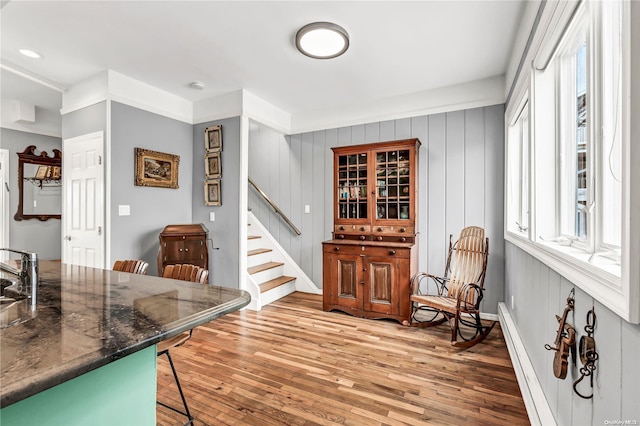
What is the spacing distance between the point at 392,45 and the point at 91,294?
110 inches

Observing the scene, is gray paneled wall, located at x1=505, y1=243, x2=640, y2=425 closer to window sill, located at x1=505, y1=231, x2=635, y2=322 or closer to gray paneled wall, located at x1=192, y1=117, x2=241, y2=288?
window sill, located at x1=505, y1=231, x2=635, y2=322

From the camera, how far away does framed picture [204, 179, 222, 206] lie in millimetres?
3881

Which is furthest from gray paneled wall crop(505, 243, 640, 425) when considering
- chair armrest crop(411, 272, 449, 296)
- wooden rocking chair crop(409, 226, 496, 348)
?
chair armrest crop(411, 272, 449, 296)

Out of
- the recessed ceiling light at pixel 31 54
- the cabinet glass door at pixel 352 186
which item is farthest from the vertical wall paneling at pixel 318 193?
the recessed ceiling light at pixel 31 54

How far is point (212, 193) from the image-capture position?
3.93m

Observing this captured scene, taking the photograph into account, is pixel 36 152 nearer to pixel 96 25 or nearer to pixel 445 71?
pixel 96 25

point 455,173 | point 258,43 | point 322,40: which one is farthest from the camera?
point 455,173

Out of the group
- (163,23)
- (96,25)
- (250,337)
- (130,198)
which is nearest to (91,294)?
(250,337)

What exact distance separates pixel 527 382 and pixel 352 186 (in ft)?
8.24

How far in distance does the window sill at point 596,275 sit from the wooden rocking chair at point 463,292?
4.70 feet

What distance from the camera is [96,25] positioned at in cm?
244

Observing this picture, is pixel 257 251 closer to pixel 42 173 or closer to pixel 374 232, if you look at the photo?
pixel 374 232

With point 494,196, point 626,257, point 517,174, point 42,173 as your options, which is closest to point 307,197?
point 494,196

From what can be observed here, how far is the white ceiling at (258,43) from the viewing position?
223cm
